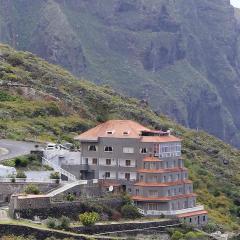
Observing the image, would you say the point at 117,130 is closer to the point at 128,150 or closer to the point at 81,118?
the point at 128,150

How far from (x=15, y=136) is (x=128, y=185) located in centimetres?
2900

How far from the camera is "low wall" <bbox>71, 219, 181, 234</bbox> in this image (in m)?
75.0

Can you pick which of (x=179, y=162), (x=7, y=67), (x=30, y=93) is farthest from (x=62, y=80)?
(x=179, y=162)

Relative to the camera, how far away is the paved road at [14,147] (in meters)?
96.2

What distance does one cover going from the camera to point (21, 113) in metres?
126

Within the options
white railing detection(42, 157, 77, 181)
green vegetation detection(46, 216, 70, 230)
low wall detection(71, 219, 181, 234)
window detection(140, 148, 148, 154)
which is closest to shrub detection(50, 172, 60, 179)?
white railing detection(42, 157, 77, 181)

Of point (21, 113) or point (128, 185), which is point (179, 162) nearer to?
point (128, 185)

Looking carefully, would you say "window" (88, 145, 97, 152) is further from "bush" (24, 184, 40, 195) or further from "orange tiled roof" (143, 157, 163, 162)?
"bush" (24, 184, 40, 195)

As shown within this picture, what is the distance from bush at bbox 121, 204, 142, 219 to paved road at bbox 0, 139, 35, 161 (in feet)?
55.8

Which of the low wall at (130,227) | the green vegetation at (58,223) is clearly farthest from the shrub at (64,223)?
the low wall at (130,227)

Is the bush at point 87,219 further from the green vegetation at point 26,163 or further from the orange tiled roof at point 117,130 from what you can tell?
the green vegetation at point 26,163

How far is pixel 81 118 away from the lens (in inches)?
5285

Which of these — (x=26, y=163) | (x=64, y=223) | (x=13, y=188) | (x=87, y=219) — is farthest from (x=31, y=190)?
(x=26, y=163)

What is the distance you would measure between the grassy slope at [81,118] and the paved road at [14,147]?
498cm
